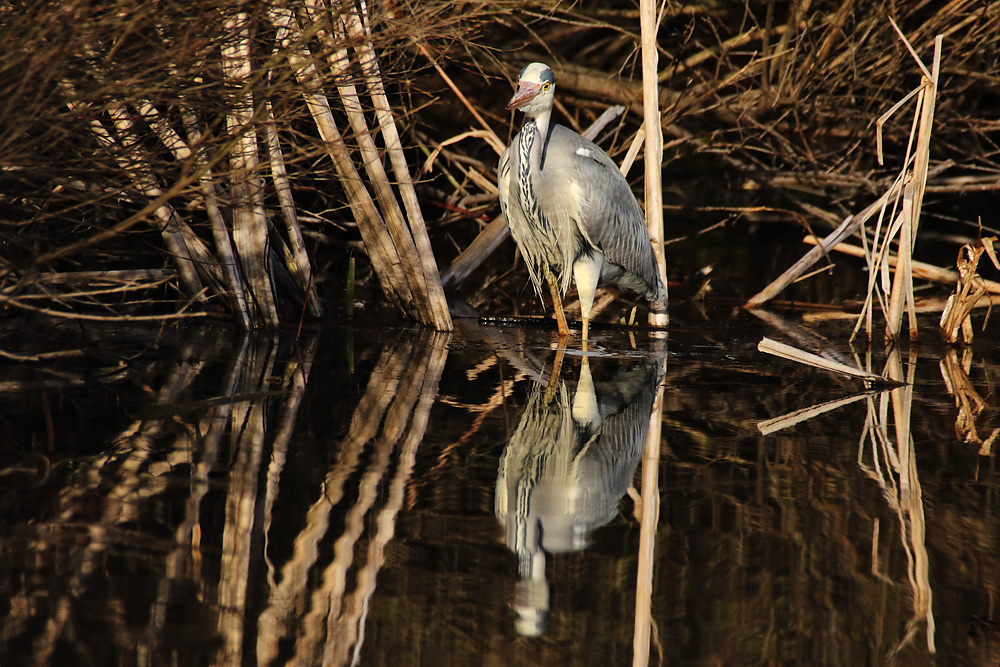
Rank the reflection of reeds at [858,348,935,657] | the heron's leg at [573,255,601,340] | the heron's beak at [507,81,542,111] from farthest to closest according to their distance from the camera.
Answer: the heron's leg at [573,255,601,340] < the heron's beak at [507,81,542,111] < the reflection of reeds at [858,348,935,657]

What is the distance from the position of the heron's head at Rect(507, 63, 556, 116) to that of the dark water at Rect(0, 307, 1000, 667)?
5.28 ft

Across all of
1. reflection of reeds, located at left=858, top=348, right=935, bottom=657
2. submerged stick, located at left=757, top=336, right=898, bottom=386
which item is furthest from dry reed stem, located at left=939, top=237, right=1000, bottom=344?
submerged stick, located at left=757, top=336, right=898, bottom=386

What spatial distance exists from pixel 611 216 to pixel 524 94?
37.4 inches

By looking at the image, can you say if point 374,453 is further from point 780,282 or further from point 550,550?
point 780,282

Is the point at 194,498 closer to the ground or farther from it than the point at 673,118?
closer to the ground

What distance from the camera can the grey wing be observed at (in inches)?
235

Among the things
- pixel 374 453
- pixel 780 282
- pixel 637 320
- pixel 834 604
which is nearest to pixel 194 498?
pixel 374 453

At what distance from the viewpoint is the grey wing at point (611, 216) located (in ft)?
19.6

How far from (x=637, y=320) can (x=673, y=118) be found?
2049mm

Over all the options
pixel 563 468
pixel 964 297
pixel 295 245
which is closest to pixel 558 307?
pixel 295 245

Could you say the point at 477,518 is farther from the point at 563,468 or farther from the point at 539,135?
the point at 539,135

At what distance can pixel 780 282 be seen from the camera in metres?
7.52

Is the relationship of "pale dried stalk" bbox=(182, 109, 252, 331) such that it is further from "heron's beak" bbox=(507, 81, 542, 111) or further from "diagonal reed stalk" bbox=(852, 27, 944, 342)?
"diagonal reed stalk" bbox=(852, 27, 944, 342)

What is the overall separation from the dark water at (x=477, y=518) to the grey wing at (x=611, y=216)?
129 cm
